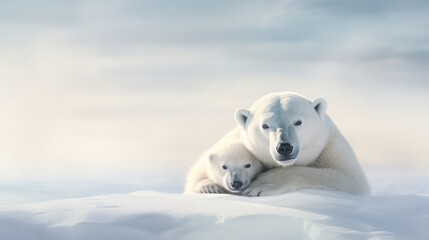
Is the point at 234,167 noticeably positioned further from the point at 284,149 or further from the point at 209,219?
the point at 209,219

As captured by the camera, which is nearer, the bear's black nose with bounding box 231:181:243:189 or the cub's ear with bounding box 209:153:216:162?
the bear's black nose with bounding box 231:181:243:189

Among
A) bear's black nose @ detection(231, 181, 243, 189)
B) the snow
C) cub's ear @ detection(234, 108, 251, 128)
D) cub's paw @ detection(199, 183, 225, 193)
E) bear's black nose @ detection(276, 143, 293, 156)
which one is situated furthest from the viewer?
cub's ear @ detection(234, 108, 251, 128)

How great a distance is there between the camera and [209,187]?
20.3 feet

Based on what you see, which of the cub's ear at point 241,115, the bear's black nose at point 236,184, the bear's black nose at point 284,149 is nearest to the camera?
the bear's black nose at point 284,149

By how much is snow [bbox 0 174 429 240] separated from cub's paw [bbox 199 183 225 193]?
34.8 inches

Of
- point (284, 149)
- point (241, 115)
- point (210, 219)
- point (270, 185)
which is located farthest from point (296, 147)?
point (210, 219)

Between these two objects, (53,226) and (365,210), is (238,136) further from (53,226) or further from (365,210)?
(53,226)

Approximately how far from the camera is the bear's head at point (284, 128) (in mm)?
5707

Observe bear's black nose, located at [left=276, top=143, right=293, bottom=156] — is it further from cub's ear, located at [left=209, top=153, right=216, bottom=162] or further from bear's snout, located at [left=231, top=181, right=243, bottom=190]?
cub's ear, located at [left=209, top=153, right=216, bottom=162]

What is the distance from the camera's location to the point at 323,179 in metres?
5.90

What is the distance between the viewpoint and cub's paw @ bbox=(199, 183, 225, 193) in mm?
6145

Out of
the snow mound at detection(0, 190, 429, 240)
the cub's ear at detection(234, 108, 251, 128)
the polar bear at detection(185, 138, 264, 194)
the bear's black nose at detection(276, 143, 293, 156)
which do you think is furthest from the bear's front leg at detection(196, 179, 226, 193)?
the snow mound at detection(0, 190, 429, 240)

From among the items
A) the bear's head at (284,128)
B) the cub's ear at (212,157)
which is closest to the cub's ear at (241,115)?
the bear's head at (284,128)

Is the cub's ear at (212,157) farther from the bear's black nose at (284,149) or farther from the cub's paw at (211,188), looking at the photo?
the bear's black nose at (284,149)
